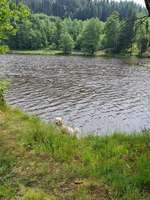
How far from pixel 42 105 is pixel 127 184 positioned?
23105 mm

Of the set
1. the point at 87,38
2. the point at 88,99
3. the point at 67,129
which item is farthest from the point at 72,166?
the point at 87,38

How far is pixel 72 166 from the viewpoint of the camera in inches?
296

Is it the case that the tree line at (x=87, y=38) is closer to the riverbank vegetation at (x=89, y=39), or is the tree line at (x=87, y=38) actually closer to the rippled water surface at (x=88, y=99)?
the riverbank vegetation at (x=89, y=39)

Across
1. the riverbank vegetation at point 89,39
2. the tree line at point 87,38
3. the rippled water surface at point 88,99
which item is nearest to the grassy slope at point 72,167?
the rippled water surface at point 88,99

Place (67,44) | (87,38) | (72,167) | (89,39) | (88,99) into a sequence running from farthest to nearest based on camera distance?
(87,38) → (89,39) → (67,44) → (88,99) → (72,167)

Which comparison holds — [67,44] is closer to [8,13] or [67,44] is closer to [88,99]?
[88,99]

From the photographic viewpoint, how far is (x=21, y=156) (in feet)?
27.2

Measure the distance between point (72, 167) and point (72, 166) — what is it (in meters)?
0.05

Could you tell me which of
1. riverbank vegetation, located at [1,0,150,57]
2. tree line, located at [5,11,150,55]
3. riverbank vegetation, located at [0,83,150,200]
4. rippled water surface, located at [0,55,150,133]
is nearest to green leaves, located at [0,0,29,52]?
riverbank vegetation, located at [0,83,150,200]

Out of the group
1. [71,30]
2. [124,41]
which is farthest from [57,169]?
[71,30]

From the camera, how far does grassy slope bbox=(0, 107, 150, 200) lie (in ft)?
21.0

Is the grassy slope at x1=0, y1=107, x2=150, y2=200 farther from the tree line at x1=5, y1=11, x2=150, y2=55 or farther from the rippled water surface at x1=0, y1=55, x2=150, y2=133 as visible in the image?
the tree line at x1=5, y1=11, x2=150, y2=55

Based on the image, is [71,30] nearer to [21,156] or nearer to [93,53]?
[93,53]

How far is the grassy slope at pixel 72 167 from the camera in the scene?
640 centimetres
